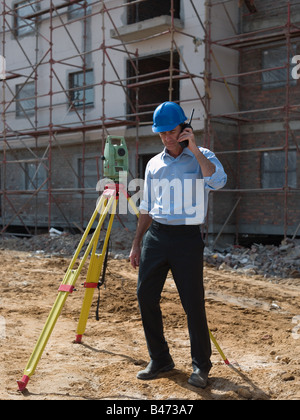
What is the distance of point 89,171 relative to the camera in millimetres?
16500

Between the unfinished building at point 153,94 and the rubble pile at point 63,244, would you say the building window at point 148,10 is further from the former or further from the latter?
the rubble pile at point 63,244

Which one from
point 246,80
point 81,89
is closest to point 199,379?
point 246,80

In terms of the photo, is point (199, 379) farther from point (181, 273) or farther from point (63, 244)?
point (63, 244)

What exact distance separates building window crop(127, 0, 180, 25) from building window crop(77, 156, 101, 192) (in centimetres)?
427

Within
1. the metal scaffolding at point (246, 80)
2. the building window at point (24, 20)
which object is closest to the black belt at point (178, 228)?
the metal scaffolding at point (246, 80)

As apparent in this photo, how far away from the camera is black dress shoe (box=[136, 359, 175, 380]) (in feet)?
13.8

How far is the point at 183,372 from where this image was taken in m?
4.36

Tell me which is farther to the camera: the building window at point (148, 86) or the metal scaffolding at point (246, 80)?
the building window at point (148, 86)

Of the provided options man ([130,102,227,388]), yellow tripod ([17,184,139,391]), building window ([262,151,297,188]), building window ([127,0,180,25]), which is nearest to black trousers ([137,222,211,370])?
man ([130,102,227,388])

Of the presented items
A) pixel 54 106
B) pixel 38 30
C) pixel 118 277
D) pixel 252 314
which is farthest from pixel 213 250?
pixel 38 30

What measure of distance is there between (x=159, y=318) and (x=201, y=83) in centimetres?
1006

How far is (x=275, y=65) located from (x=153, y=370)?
10.9 metres

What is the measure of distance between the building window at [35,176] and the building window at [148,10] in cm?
582

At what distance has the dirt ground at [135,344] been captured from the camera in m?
4.00
